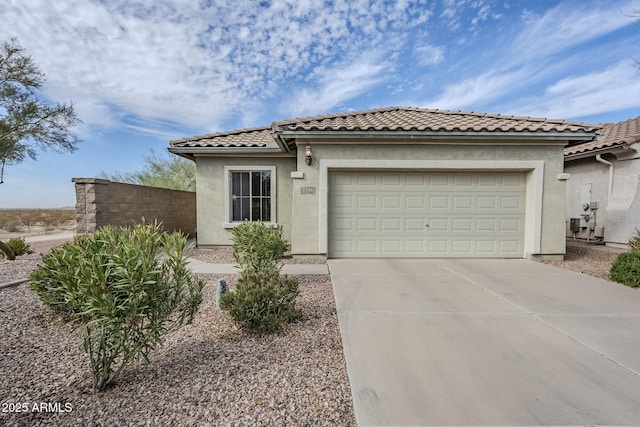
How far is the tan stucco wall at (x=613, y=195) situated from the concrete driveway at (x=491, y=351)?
17.5 feet

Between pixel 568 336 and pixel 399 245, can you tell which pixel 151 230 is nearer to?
pixel 568 336

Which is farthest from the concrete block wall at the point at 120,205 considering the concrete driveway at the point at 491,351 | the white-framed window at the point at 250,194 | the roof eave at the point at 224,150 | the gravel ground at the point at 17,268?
the concrete driveway at the point at 491,351

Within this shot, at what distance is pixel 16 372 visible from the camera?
2717mm

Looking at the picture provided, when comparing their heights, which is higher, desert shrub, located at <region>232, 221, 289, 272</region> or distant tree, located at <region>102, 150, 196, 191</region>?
distant tree, located at <region>102, 150, 196, 191</region>

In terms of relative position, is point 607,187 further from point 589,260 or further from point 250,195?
point 250,195

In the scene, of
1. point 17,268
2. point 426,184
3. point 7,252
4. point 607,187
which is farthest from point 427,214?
point 7,252

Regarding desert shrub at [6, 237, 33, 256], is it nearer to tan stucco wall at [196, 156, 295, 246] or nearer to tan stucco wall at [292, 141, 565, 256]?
tan stucco wall at [196, 156, 295, 246]

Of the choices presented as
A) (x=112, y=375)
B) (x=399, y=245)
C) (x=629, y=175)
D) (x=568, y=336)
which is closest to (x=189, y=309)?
(x=112, y=375)

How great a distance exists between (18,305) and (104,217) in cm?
392

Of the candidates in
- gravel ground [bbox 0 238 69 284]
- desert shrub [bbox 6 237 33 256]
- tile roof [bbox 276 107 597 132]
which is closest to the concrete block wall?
gravel ground [bbox 0 238 69 284]

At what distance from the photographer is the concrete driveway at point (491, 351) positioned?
225cm

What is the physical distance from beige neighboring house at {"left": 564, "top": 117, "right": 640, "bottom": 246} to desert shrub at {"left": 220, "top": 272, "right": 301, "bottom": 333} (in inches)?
429

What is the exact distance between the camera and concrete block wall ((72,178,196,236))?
24.6 ft

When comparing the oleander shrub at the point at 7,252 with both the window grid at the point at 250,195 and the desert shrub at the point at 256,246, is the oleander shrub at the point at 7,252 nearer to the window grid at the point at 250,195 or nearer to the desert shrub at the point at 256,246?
the window grid at the point at 250,195
